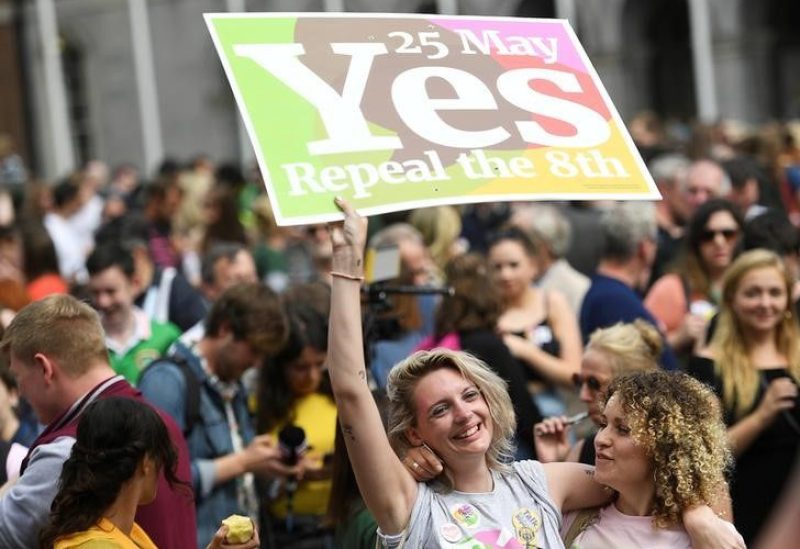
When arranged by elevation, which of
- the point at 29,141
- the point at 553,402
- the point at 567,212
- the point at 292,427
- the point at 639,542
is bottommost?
the point at 29,141

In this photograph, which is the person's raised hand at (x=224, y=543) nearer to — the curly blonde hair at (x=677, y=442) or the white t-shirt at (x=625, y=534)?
the white t-shirt at (x=625, y=534)

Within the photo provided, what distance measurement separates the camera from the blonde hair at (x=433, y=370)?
397 centimetres

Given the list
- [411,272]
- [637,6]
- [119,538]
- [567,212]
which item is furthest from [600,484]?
[637,6]

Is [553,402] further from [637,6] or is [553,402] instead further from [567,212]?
[637,6]

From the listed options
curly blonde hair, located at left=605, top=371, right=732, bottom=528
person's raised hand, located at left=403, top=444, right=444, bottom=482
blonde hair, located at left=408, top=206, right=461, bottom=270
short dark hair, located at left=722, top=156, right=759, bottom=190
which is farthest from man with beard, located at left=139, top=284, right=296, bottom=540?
short dark hair, located at left=722, top=156, right=759, bottom=190

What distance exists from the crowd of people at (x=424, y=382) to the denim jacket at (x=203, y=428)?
10 mm

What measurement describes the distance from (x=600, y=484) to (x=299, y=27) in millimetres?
1486

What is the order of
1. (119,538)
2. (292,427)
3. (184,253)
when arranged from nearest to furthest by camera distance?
(119,538)
(292,427)
(184,253)

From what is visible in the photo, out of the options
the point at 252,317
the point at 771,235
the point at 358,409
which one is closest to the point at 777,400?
the point at 771,235

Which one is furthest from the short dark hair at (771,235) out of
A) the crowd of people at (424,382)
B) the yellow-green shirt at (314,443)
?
the yellow-green shirt at (314,443)

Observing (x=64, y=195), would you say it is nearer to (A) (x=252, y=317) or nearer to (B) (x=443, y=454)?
(A) (x=252, y=317)

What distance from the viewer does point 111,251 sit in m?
7.33

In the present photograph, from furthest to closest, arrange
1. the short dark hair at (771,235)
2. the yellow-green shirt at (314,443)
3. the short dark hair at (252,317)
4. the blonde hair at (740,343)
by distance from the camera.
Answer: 1. the short dark hair at (771,235)
2. the yellow-green shirt at (314,443)
3. the short dark hair at (252,317)
4. the blonde hair at (740,343)

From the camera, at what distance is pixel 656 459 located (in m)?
3.85
